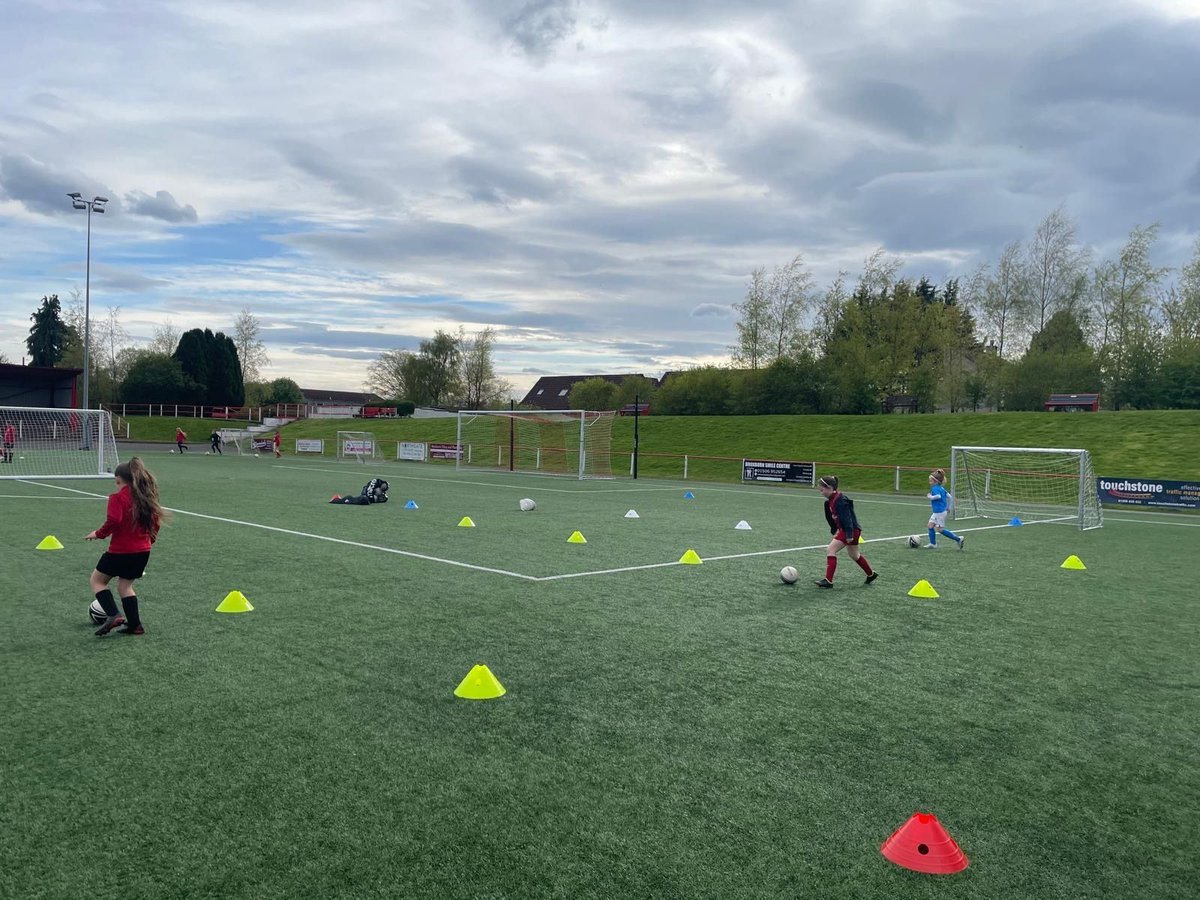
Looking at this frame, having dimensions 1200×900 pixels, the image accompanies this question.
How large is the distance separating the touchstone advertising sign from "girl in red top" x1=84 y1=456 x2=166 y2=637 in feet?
82.7

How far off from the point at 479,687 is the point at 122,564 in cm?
347

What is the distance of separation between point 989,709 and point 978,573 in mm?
6822

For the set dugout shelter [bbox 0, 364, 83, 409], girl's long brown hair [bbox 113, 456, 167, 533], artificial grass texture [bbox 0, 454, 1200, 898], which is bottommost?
artificial grass texture [bbox 0, 454, 1200, 898]

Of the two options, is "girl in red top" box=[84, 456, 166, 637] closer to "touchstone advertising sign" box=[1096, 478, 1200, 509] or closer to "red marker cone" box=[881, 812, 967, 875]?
"red marker cone" box=[881, 812, 967, 875]

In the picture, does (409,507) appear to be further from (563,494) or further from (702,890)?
(702,890)

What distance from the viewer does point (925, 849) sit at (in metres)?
3.72

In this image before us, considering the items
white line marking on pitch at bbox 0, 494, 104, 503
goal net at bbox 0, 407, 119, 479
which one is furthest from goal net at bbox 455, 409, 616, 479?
white line marking on pitch at bbox 0, 494, 104, 503

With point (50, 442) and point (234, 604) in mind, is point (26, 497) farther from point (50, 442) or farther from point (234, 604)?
point (50, 442)

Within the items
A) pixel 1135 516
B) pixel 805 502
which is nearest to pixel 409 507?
pixel 805 502

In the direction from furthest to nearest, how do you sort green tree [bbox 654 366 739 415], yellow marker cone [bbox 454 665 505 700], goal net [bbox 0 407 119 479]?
green tree [bbox 654 366 739 415], goal net [bbox 0 407 119 479], yellow marker cone [bbox 454 665 505 700]

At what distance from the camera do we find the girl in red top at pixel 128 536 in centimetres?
699

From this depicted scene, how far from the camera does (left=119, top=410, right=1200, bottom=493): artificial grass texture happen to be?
32.9 m

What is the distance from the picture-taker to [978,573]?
40.0 ft

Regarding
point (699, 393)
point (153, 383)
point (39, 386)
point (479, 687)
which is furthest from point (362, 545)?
point (153, 383)
